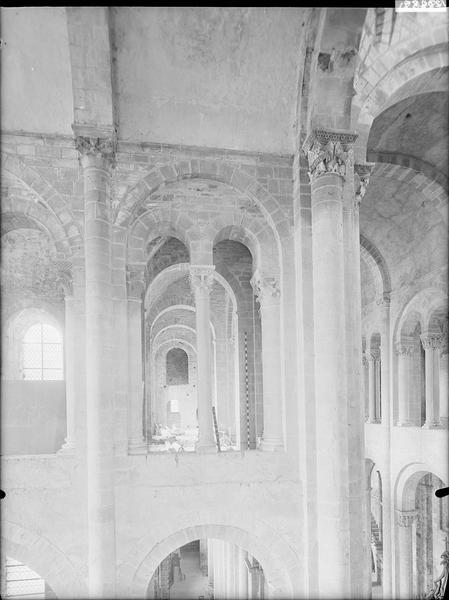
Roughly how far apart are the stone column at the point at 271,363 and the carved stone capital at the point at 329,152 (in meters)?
1.93

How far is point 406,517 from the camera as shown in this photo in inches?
514

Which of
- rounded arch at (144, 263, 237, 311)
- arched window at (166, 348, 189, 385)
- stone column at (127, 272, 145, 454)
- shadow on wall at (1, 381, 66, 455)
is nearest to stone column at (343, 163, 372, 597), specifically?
stone column at (127, 272, 145, 454)

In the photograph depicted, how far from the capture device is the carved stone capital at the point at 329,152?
7.09 metres

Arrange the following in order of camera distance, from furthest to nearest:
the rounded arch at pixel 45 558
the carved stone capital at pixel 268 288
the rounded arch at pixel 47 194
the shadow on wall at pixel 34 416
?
the shadow on wall at pixel 34 416 < the carved stone capital at pixel 268 288 < the rounded arch at pixel 47 194 < the rounded arch at pixel 45 558

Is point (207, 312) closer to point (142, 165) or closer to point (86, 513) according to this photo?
point (142, 165)

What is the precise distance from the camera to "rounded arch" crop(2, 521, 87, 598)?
22.4ft

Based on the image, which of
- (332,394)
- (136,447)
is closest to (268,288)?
(332,394)

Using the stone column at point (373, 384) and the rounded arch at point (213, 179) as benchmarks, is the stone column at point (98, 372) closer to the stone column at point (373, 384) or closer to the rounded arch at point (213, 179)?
the rounded arch at point (213, 179)

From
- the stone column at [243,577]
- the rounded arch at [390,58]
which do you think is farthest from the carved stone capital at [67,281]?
the stone column at [243,577]

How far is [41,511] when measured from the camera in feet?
22.8

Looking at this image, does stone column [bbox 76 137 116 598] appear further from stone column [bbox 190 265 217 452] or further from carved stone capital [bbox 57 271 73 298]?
stone column [bbox 190 265 217 452]

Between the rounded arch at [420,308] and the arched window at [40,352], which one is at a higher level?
the rounded arch at [420,308]

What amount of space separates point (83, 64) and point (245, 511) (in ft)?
22.5

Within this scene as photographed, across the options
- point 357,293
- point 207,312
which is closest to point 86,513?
point 207,312
